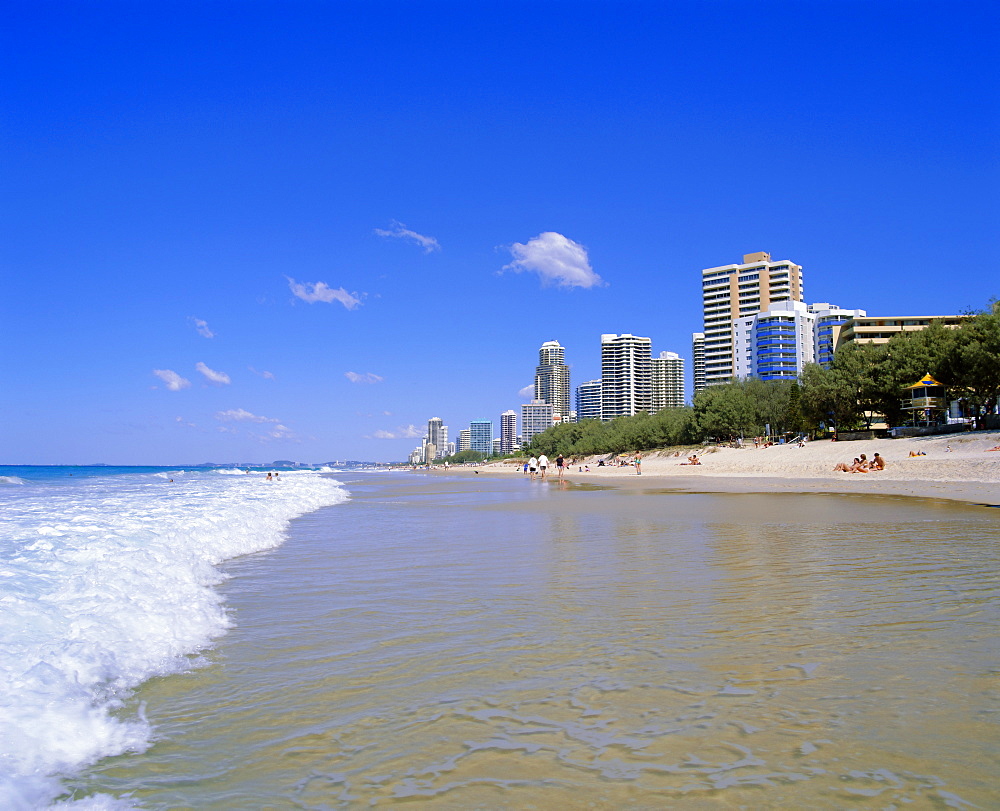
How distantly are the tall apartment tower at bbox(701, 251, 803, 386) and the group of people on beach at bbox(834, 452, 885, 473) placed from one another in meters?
115

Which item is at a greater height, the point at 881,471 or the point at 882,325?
the point at 882,325

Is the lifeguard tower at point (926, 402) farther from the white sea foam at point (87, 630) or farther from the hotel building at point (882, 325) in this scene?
the hotel building at point (882, 325)

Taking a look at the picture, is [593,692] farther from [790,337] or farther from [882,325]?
[790,337]

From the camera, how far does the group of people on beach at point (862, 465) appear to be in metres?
33.4

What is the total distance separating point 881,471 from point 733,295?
428ft

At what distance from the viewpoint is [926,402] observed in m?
48.4

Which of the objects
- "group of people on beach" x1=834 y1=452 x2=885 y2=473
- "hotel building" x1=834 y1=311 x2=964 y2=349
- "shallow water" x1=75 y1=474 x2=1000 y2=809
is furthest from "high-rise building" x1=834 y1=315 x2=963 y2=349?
"shallow water" x1=75 y1=474 x2=1000 y2=809

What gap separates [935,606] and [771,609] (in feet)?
5.01

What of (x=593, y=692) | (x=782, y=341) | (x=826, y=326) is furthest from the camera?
(x=782, y=341)

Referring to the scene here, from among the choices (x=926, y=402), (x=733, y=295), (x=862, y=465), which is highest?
(x=733, y=295)

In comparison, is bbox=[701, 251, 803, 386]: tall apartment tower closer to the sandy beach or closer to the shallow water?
the sandy beach

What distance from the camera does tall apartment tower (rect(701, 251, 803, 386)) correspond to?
496ft

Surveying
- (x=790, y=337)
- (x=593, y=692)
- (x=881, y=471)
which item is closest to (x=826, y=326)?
(x=790, y=337)

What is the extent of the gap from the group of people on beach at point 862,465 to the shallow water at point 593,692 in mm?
27906
